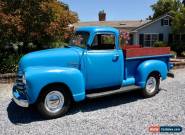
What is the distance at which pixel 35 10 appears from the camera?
1361 cm

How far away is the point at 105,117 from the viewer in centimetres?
741

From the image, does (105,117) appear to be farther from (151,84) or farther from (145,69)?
(151,84)

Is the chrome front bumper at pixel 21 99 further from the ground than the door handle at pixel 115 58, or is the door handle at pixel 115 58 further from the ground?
the door handle at pixel 115 58

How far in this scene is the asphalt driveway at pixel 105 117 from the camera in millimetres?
6605

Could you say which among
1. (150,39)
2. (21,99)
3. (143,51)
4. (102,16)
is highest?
(102,16)

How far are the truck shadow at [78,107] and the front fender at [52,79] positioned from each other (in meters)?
0.59

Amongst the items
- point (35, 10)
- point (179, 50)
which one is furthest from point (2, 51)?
point (179, 50)

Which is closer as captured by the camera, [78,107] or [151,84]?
[78,107]

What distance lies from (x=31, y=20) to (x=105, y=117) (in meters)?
7.60

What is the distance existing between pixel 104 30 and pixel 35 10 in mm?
6169

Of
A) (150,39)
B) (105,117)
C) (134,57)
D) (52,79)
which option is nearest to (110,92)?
(105,117)

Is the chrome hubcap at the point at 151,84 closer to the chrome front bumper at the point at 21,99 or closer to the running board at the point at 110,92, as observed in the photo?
the running board at the point at 110,92

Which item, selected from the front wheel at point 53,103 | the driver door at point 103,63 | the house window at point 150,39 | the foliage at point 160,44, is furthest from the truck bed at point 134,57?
the house window at point 150,39

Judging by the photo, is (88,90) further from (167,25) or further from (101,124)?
(167,25)
